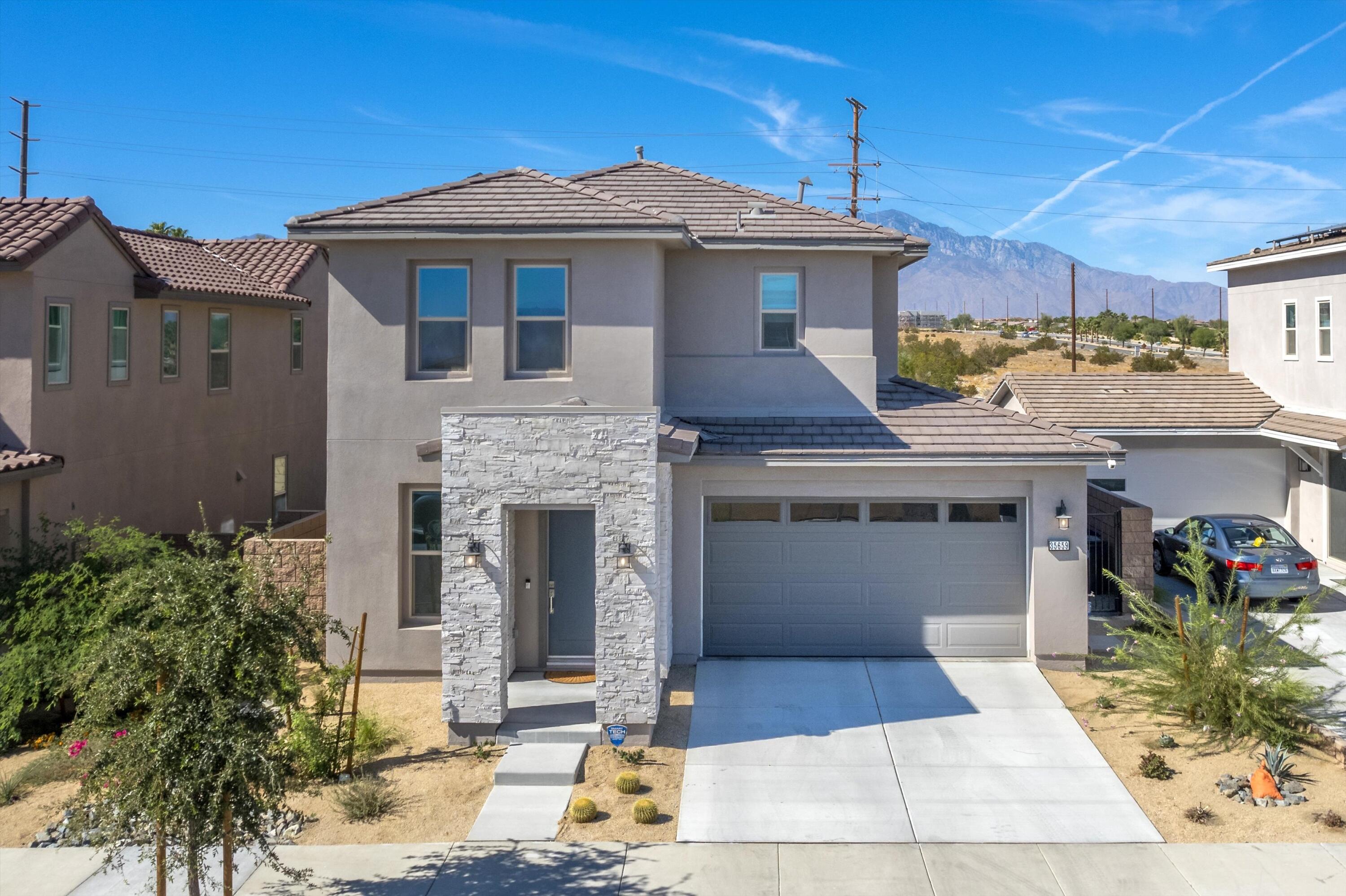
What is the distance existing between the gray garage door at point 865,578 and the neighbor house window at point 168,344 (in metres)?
10.4

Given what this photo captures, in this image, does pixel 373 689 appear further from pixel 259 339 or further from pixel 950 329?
pixel 950 329

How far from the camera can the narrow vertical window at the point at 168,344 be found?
18766 millimetres

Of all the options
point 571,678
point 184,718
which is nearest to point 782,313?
point 571,678

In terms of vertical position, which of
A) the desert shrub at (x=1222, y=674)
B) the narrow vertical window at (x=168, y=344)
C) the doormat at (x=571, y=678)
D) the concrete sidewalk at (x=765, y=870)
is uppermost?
the narrow vertical window at (x=168, y=344)

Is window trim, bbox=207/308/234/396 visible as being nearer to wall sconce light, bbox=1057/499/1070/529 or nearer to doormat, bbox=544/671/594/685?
doormat, bbox=544/671/594/685

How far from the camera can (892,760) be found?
11.0 meters

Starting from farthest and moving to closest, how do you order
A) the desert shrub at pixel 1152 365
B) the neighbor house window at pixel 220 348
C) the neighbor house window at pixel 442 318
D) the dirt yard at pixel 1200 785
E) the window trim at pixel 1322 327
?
the desert shrub at pixel 1152 365
the neighbor house window at pixel 220 348
the window trim at pixel 1322 327
the neighbor house window at pixel 442 318
the dirt yard at pixel 1200 785

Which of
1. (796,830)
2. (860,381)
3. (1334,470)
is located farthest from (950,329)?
(796,830)

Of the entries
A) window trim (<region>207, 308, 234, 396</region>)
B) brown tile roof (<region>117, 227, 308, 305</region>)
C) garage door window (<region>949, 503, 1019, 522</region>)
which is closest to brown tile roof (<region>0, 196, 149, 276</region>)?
brown tile roof (<region>117, 227, 308, 305</region>)

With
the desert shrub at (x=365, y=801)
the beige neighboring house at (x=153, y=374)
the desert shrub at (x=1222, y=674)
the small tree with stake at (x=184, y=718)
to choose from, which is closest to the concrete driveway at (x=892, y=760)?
the desert shrub at (x=1222, y=674)

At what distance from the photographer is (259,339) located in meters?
22.1

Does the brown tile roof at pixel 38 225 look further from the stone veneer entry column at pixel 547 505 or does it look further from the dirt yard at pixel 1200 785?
the dirt yard at pixel 1200 785

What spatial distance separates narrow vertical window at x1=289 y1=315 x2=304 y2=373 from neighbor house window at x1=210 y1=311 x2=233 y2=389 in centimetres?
249

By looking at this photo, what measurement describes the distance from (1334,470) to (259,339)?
2067 centimetres
